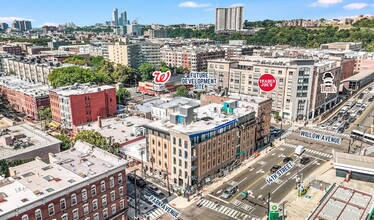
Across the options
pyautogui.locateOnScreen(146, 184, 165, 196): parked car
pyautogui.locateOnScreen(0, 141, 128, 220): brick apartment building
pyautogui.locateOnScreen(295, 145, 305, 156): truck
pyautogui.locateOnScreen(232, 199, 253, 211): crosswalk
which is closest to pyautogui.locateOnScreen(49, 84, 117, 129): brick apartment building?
pyautogui.locateOnScreen(0, 141, 128, 220): brick apartment building

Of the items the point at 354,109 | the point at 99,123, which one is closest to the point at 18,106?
the point at 99,123

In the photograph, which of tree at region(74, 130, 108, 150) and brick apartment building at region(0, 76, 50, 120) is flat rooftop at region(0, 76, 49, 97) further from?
tree at region(74, 130, 108, 150)

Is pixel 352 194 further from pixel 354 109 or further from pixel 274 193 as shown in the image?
pixel 354 109

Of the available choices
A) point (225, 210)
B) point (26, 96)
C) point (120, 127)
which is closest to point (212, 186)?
point (225, 210)

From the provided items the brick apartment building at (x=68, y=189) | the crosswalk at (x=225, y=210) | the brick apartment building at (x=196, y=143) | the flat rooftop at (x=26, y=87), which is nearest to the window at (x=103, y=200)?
the brick apartment building at (x=68, y=189)

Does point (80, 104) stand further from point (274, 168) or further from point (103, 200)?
point (274, 168)

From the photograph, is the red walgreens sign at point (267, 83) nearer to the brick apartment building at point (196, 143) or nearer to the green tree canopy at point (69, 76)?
the brick apartment building at point (196, 143)
